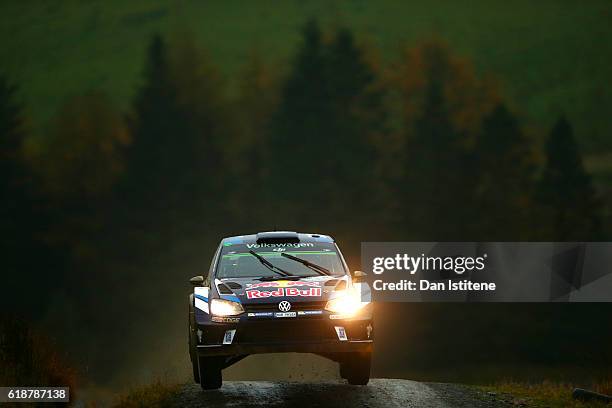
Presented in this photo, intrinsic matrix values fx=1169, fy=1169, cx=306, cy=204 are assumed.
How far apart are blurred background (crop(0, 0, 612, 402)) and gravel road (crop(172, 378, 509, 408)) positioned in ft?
155

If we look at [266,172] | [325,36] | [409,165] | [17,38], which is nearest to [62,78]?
[17,38]

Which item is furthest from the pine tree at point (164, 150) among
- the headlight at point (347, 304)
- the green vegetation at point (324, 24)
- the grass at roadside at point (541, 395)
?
the headlight at point (347, 304)

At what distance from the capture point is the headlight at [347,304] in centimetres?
1413

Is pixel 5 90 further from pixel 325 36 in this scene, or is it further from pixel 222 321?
pixel 222 321

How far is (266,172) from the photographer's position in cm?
10388

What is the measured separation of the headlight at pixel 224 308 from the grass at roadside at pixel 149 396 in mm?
1249

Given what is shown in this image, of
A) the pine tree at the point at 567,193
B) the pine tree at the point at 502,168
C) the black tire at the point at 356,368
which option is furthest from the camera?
the pine tree at the point at 502,168

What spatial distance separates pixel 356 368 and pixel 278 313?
6.03ft

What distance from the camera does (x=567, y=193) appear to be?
8688 centimetres

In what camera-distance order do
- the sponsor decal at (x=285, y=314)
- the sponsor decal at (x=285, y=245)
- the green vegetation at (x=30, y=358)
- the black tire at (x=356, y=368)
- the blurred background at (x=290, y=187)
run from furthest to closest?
the blurred background at (x=290, y=187)
the green vegetation at (x=30, y=358)
the sponsor decal at (x=285, y=245)
the black tire at (x=356, y=368)
the sponsor decal at (x=285, y=314)

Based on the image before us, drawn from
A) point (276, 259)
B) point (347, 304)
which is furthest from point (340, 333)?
point (276, 259)

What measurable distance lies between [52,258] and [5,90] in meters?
15.0

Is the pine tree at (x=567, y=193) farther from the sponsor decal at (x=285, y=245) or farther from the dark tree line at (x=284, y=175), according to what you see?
the sponsor decal at (x=285, y=245)

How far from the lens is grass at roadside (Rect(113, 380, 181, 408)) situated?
1429 centimetres
